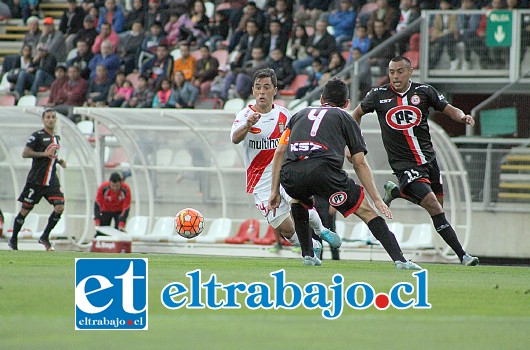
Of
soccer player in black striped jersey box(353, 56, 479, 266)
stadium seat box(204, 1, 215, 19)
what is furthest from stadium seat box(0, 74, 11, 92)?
soccer player in black striped jersey box(353, 56, 479, 266)

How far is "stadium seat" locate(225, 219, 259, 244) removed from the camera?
66.4 feet

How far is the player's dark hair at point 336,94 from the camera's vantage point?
36.4 feet

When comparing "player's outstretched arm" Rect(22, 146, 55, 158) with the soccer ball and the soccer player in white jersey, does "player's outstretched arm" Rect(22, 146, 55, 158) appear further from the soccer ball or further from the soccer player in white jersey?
the soccer player in white jersey

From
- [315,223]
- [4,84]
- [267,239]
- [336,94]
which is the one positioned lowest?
[267,239]

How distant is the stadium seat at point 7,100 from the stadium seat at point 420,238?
11980 millimetres

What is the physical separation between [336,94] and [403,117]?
75.4 inches

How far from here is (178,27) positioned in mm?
27875

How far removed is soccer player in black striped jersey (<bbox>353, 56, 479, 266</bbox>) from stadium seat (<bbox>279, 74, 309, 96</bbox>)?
11.5m

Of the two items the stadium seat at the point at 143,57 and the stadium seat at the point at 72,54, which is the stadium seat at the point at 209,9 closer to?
the stadium seat at the point at 143,57

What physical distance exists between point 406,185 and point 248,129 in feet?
6.86

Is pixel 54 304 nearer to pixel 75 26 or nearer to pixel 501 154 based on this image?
pixel 501 154

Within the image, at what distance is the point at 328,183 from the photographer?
10.9 metres

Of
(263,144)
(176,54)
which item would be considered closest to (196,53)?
(176,54)

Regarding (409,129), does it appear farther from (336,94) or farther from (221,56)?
(221,56)
